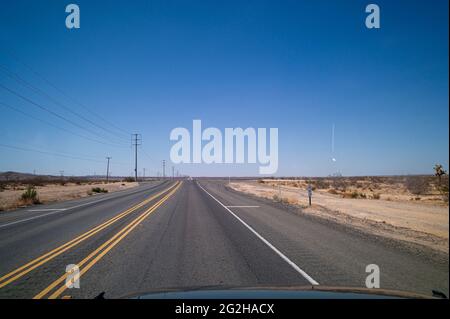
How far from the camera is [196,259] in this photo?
8070 millimetres

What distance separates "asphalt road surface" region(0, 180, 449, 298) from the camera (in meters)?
6.12

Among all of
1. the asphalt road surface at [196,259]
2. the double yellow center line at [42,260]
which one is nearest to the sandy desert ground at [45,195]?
the double yellow center line at [42,260]

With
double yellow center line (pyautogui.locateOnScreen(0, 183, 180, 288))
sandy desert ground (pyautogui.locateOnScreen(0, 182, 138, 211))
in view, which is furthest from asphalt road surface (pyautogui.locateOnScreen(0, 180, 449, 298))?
sandy desert ground (pyautogui.locateOnScreen(0, 182, 138, 211))

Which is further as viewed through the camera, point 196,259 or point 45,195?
point 45,195

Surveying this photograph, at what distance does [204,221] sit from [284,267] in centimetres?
820

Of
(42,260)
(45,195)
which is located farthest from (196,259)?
(45,195)

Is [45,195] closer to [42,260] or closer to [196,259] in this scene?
[42,260]

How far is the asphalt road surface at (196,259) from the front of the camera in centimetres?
612

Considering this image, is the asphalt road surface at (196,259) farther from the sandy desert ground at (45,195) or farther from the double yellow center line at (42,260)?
the sandy desert ground at (45,195)

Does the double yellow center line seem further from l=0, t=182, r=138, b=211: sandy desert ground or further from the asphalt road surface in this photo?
l=0, t=182, r=138, b=211: sandy desert ground
